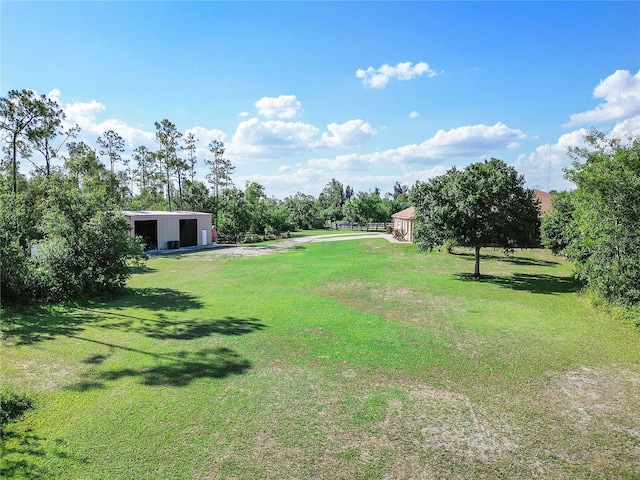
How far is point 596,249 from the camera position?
1136 centimetres

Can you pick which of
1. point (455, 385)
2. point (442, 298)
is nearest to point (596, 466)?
point (455, 385)

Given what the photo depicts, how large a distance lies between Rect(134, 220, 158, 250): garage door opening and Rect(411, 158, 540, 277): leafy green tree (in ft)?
68.5

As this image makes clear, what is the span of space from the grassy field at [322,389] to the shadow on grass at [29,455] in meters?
0.02

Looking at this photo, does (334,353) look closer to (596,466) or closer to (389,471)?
(389,471)

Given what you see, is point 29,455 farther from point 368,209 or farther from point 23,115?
point 368,209

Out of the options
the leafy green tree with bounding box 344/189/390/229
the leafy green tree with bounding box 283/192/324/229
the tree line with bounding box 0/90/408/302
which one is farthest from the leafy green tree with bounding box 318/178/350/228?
the tree line with bounding box 0/90/408/302

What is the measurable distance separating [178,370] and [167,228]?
2428 centimetres

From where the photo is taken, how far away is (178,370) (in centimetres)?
675

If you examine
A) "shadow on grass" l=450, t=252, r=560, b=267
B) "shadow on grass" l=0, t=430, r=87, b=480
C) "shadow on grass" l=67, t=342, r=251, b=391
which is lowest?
"shadow on grass" l=0, t=430, r=87, b=480

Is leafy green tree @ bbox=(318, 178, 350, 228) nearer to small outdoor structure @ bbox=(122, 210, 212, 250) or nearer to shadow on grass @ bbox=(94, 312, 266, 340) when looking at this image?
small outdoor structure @ bbox=(122, 210, 212, 250)

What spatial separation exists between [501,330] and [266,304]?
22.5 feet

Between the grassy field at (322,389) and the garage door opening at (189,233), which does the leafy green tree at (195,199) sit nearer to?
the garage door opening at (189,233)

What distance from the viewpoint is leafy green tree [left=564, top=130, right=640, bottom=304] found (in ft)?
32.7

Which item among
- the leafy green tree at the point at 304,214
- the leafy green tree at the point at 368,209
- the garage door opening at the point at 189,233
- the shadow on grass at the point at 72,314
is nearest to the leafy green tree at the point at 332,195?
the leafy green tree at the point at 304,214
